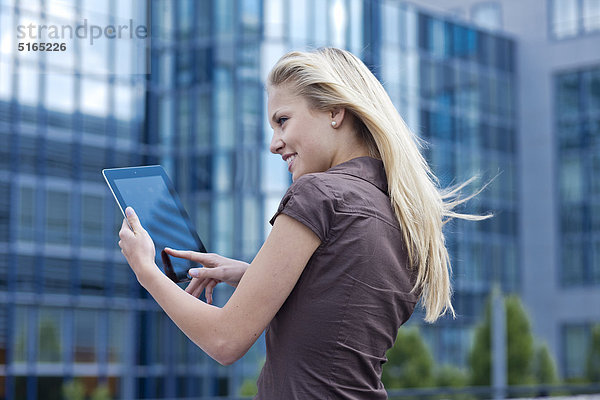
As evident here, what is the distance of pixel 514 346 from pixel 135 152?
11489mm

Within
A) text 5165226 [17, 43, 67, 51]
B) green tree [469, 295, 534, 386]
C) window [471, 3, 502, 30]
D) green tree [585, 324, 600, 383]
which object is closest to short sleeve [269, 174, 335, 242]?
text 5165226 [17, 43, 67, 51]

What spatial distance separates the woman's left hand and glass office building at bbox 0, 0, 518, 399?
788 inches

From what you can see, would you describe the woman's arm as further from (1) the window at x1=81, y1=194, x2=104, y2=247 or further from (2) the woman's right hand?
→ (1) the window at x1=81, y1=194, x2=104, y2=247

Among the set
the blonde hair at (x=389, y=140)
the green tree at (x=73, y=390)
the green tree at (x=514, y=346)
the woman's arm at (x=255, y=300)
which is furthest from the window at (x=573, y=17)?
the woman's arm at (x=255, y=300)

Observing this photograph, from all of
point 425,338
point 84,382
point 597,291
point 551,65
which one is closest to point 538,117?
point 551,65

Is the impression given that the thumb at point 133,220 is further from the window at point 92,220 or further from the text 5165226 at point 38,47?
the window at point 92,220

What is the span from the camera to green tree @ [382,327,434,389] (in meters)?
24.1

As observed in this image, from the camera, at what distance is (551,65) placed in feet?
112

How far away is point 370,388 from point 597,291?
109 ft

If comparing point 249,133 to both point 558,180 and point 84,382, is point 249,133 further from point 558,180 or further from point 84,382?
point 558,180

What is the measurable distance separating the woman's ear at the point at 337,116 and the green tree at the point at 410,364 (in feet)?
73.8

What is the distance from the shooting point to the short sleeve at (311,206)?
1.71 metres

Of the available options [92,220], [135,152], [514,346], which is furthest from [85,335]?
[514,346]

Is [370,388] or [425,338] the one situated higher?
[370,388]
